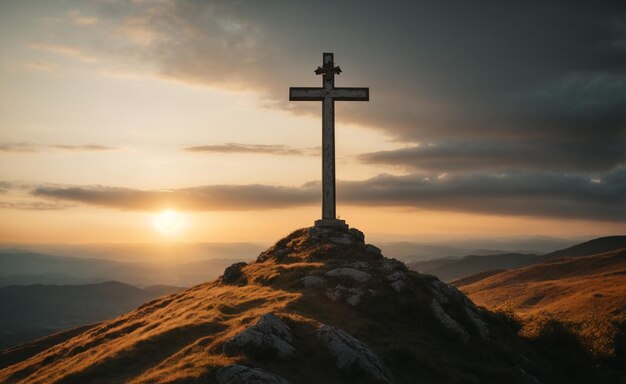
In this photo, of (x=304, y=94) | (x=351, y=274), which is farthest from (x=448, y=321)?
(x=304, y=94)

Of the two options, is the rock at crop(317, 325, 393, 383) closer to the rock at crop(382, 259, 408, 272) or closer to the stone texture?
the stone texture

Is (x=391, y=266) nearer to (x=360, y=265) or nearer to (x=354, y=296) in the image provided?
(x=360, y=265)

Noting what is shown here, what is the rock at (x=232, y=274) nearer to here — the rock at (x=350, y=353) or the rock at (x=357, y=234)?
the rock at (x=357, y=234)

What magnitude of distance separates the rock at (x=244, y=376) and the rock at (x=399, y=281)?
11.7 meters

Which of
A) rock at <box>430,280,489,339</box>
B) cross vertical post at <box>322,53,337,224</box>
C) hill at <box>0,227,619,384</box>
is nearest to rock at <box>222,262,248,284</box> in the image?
hill at <box>0,227,619,384</box>

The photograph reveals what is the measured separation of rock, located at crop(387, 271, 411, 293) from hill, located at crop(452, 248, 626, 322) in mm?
8009

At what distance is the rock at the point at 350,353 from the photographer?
1755cm

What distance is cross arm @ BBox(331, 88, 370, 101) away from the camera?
1463 inches

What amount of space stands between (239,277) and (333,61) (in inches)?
746

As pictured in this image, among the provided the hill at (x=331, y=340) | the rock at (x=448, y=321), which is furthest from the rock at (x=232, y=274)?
the rock at (x=448, y=321)

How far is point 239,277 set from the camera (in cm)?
3422

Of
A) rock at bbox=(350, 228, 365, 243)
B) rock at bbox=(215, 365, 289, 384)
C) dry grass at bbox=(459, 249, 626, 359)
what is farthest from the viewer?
rock at bbox=(350, 228, 365, 243)

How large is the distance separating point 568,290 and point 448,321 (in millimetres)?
66457

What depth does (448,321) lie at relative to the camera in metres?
24.0
